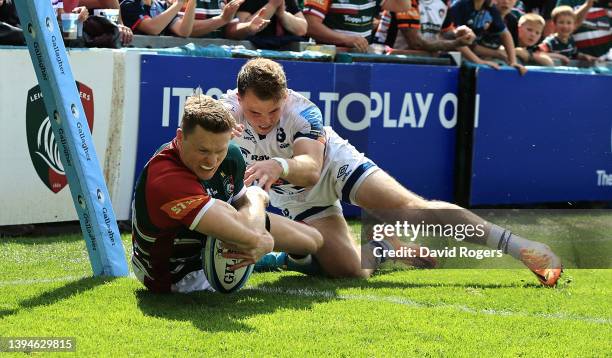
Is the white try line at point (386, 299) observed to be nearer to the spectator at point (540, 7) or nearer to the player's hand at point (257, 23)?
the player's hand at point (257, 23)

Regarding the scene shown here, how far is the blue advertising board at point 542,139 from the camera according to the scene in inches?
443

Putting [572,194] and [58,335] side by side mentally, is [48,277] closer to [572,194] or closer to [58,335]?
[58,335]

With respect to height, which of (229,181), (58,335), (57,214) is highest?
(229,181)

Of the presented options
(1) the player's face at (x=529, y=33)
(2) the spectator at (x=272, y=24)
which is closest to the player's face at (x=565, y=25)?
(1) the player's face at (x=529, y=33)

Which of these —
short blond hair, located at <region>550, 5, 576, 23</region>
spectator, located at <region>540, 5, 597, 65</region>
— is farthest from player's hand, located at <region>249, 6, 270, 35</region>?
short blond hair, located at <region>550, 5, 576, 23</region>

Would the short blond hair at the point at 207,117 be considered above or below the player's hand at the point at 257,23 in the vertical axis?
above

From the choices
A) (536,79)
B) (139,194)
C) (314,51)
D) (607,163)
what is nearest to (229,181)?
(139,194)

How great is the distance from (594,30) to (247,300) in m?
8.87

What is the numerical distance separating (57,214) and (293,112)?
8.51 feet

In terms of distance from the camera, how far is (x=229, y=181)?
5992 mm

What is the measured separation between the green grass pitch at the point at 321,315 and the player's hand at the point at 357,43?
3.89m

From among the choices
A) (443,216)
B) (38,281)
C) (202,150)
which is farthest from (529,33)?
(202,150)

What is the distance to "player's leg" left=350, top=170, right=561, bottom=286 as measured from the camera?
22.2 feet

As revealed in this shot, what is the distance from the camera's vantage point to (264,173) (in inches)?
251
